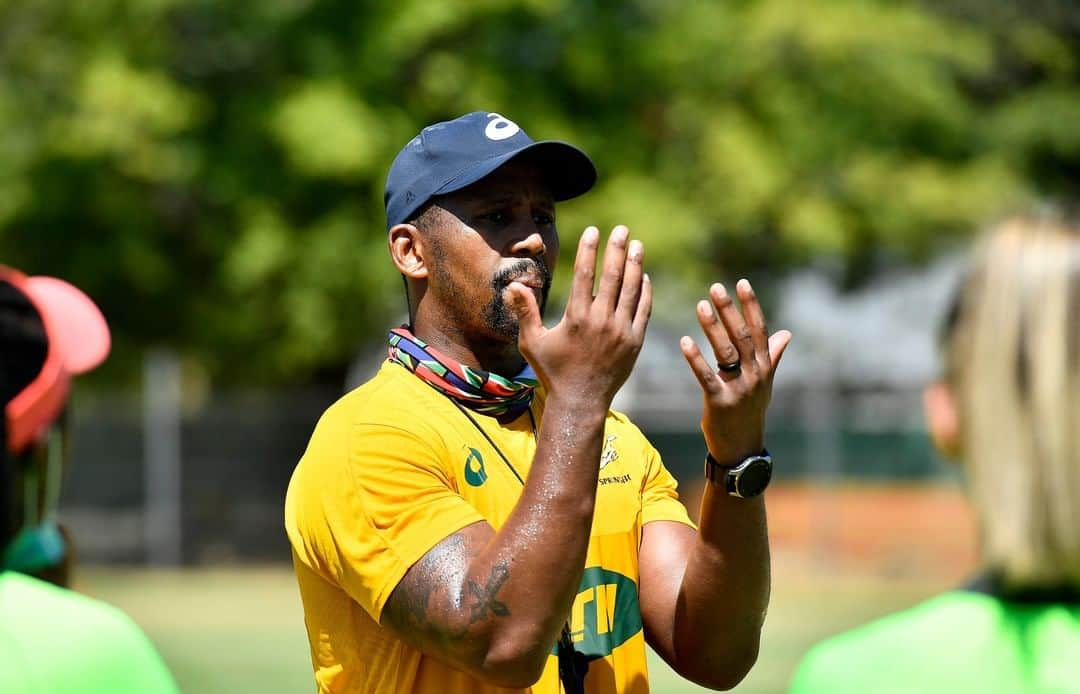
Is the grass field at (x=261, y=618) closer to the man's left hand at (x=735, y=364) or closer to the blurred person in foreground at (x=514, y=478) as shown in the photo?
the blurred person in foreground at (x=514, y=478)

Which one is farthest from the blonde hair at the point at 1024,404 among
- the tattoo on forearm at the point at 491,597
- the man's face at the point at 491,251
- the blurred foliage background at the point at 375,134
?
the blurred foliage background at the point at 375,134

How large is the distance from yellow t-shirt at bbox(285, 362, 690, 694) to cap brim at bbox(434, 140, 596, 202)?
1.43ft

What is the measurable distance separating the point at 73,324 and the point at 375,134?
17503 millimetres

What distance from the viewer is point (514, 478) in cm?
321

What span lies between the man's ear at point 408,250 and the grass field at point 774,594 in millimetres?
8394

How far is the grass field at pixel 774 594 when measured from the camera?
12.8 metres

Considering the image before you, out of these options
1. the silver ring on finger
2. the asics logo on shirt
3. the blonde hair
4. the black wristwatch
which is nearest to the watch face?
the black wristwatch

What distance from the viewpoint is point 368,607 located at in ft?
9.61

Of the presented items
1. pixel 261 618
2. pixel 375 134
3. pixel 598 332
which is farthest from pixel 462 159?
pixel 375 134

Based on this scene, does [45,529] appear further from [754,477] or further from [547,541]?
[754,477]

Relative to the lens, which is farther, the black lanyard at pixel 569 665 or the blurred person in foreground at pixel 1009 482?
the black lanyard at pixel 569 665

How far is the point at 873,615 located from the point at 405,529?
13712 millimetres

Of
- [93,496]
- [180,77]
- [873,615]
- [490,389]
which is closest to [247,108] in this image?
[180,77]

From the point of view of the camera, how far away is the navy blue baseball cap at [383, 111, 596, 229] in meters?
3.29
